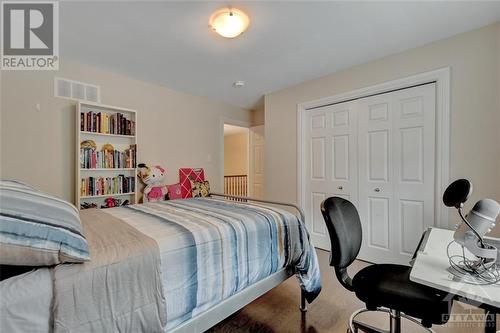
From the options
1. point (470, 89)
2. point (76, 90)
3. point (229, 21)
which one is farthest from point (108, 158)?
point (470, 89)

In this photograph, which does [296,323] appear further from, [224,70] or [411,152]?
[224,70]

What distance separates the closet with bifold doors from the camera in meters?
2.42

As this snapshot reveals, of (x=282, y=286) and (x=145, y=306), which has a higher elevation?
(x=145, y=306)

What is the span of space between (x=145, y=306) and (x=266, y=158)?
3.09 m

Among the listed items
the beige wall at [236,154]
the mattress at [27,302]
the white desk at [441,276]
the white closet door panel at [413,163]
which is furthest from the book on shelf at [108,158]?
the beige wall at [236,154]

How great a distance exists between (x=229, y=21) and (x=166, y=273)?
187 centimetres

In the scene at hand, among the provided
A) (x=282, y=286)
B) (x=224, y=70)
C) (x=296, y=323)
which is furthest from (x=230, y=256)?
(x=224, y=70)

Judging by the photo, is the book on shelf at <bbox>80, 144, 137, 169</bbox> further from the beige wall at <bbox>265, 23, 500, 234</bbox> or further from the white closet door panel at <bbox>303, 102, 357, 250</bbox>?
the beige wall at <bbox>265, 23, 500, 234</bbox>

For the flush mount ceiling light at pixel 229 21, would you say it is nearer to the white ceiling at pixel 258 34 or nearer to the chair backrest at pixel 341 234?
the white ceiling at pixel 258 34

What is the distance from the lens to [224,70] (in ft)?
9.68

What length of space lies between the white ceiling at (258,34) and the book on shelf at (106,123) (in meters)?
0.59

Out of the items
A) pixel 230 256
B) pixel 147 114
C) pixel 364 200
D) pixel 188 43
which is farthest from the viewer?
pixel 147 114

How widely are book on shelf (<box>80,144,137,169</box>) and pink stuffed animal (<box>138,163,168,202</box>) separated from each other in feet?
0.62

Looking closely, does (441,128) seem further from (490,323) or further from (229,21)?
(229,21)
